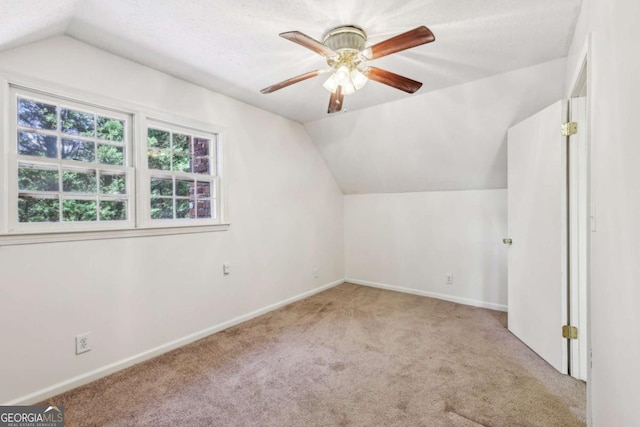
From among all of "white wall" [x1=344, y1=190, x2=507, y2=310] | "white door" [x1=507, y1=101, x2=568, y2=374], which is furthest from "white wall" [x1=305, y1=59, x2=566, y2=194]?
"white door" [x1=507, y1=101, x2=568, y2=374]

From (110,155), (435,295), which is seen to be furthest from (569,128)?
(110,155)

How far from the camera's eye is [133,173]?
94.3 inches

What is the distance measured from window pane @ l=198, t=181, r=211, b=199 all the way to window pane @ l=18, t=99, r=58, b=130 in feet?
3.86

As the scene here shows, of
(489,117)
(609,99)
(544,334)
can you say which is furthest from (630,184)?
(489,117)

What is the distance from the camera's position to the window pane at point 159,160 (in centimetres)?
255

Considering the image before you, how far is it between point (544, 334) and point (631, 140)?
1994 mm

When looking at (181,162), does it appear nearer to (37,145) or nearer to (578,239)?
(37,145)

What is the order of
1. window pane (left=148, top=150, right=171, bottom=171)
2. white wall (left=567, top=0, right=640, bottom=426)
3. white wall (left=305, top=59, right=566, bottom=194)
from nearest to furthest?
white wall (left=567, top=0, right=640, bottom=426), window pane (left=148, top=150, right=171, bottom=171), white wall (left=305, top=59, right=566, bottom=194)

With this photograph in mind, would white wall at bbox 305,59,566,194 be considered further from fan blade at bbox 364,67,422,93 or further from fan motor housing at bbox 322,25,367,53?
fan motor housing at bbox 322,25,367,53

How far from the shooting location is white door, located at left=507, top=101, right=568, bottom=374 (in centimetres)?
215

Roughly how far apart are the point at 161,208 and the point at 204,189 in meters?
0.48

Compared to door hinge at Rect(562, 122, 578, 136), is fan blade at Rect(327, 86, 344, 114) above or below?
above

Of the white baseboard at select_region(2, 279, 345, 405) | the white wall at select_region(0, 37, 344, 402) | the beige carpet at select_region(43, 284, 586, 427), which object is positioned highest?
the white wall at select_region(0, 37, 344, 402)

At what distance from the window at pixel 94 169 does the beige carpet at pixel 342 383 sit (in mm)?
1174
